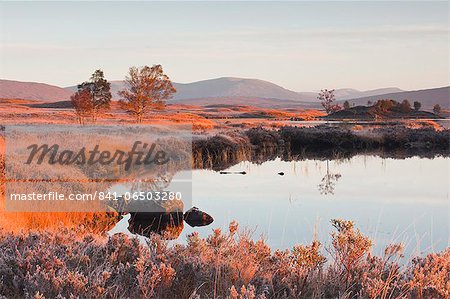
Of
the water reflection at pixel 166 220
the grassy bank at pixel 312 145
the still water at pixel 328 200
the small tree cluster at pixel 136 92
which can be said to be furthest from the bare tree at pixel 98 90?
the water reflection at pixel 166 220

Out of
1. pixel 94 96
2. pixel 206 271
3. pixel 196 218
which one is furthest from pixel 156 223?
pixel 94 96

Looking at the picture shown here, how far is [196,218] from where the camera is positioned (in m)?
16.0

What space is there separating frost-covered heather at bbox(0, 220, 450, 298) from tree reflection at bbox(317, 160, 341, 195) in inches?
613

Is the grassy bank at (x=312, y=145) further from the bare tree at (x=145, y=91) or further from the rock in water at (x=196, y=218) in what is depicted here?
the bare tree at (x=145, y=91)

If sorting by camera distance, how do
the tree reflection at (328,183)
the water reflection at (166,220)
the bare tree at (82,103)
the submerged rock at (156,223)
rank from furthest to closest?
the bare tree at (82,103)
the tree reflection at (328,183)
the water reflection at (166,220)
the submerged rock at (156,223)

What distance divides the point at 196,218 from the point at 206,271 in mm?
9402

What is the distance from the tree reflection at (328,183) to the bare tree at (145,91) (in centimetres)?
A: 4640

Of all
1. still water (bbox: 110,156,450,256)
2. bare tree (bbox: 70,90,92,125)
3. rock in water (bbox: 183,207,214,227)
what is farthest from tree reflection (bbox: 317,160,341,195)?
bare tree (bbox: 70,90,92,125)

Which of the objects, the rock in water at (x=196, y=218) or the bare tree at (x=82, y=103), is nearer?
the rock in water at (x=196, y=218)

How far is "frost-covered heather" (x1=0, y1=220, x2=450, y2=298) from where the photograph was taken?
595 cm

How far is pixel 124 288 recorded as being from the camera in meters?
6.27

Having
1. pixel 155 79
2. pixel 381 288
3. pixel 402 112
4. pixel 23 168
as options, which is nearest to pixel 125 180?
pixel 23 168

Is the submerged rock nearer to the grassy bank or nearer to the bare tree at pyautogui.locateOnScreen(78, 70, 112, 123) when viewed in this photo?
the grassy bank

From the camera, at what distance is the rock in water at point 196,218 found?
15.9 meters
